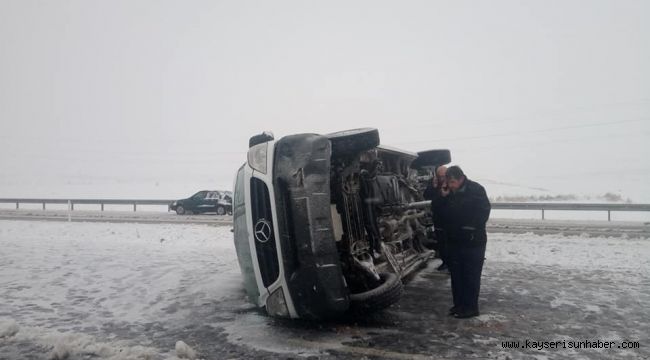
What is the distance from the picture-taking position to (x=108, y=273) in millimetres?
7215

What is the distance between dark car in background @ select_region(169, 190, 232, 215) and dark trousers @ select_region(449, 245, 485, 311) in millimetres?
17343

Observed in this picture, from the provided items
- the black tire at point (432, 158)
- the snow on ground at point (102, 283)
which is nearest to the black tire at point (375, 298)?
the snow on ground at point (102, 283)

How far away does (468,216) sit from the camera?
4.54m

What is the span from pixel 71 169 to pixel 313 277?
76.6 meters

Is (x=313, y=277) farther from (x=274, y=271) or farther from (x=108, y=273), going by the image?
(x=108, y=273)

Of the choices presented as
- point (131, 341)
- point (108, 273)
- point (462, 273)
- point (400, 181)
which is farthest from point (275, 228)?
point (108, 273)

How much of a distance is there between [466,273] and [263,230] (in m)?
2.10

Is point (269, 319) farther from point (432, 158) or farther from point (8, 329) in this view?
point (432, 158)

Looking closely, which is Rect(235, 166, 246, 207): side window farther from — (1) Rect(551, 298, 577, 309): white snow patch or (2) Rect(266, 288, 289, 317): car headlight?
(1) Rect(551, 298, 577, 309): white snow patch

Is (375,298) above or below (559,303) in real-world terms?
above

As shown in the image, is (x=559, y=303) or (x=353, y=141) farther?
(x=559, y=303)

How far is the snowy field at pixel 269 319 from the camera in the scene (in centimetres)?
373

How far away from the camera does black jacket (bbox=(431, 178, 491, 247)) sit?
178 inches

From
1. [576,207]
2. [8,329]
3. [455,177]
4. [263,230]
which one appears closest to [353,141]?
[455,177]
